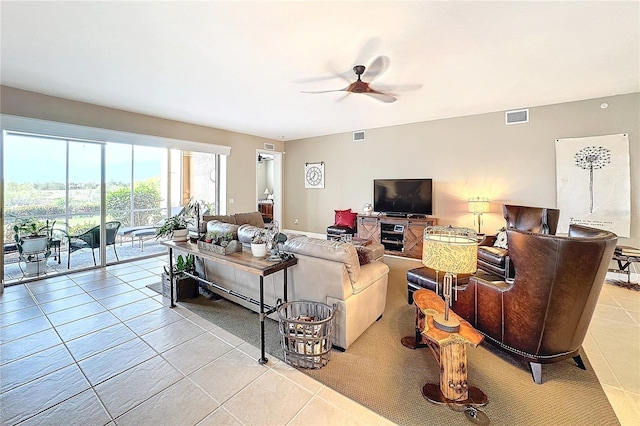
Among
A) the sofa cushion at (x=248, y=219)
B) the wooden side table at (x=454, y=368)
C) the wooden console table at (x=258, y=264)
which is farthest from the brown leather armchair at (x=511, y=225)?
the sofa cushion at (x=248, y=219)

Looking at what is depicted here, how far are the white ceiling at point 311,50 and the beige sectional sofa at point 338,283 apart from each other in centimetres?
185

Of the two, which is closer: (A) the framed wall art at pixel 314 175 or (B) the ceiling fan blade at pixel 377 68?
(B) the ceiling fan blade at pixel 377 68

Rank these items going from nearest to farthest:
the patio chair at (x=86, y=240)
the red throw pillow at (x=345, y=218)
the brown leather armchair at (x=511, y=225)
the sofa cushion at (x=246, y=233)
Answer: the sofa cushion at (x=246, y=233) → the brown leather armchair at (x=511, y=225) → the patio chair at (x=86, y=240) → the red throw pillow at (x=345, y=218)

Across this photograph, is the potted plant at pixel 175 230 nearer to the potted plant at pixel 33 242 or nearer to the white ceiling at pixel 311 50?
the white ceiling at pixel 311 50

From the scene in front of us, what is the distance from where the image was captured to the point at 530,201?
183 inches

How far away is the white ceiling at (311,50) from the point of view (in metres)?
2.11

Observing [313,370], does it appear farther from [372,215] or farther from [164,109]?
[164,109]

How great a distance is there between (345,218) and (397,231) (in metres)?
1.29

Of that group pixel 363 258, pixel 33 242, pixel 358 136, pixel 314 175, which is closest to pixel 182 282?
pixel 363 258

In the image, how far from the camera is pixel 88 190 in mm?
4656

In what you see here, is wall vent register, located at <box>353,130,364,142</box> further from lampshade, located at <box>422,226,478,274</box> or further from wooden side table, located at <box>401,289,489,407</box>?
wooden side table, located at <box>401,289,489,407</box>

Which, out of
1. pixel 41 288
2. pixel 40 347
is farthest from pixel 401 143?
pixel 41 288

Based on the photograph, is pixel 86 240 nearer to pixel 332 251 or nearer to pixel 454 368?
pixel 332 251

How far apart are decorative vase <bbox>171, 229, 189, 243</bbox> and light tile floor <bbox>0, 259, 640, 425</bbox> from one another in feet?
2.57
